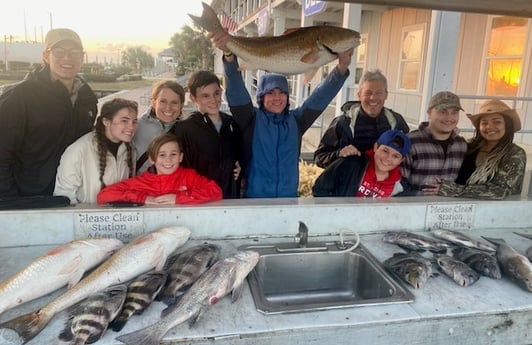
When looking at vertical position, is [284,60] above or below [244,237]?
above

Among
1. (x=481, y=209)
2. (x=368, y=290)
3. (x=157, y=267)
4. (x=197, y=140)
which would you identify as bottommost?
(x=368, y=290)

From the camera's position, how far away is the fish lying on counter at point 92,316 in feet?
4.99

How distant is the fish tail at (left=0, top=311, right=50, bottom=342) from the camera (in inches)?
60.6

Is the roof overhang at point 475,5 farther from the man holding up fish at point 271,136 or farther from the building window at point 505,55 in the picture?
the building window at point 505,55

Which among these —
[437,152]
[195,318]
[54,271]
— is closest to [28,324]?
[54,271]

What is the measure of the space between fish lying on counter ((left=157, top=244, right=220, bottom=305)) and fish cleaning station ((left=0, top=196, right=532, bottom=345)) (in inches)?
3.1

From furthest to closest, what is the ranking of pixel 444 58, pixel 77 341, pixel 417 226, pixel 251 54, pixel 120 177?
1. pixel 444 58
2. pixel 120 177
3. pixel 417 226
4. pixel 251 54
5. pixel 77 341

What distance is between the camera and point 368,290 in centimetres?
227

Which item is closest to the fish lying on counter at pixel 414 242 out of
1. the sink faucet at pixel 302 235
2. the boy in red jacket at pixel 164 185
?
the sink faucet at pixel 302 235

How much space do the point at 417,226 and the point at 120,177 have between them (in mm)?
2026

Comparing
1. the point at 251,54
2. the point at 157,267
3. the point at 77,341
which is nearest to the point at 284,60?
the point at 251,54

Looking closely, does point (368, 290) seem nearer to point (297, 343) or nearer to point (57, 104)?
point (297, 343)

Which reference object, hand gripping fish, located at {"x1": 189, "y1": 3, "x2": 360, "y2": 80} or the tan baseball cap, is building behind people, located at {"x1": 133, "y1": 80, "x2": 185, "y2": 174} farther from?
hand gripping fish, located at {"x1": 189, "y1": 3, "x2": 360, "y2": 80}

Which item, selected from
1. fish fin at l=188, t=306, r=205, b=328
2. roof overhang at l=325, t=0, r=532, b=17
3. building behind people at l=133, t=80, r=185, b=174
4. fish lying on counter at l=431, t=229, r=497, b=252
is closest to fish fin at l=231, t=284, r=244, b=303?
fish fin at l=188, t=306, r=205, b=328
